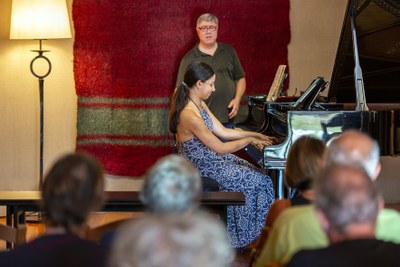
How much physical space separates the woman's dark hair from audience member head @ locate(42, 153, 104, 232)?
131 inches

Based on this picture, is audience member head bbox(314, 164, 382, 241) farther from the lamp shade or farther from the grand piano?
the lamp shade

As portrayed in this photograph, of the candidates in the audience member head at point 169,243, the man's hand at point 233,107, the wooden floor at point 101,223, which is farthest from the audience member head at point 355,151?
the man's hand at point 233,107

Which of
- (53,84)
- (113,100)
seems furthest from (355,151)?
(53,84)

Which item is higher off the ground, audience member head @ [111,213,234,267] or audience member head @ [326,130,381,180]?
audience member head @ [326,130,381,180]

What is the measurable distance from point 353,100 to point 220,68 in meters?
1.16

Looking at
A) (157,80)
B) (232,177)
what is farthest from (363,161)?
(157,80)

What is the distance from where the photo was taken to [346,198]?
1986mm

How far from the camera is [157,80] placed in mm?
7410

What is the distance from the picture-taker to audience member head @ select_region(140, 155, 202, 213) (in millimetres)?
2154

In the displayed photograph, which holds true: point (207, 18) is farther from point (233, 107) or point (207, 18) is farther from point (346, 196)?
point (346, 196)

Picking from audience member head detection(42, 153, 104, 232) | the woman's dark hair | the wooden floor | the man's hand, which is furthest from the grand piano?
audience member head detection(42, 153, 104, 232)

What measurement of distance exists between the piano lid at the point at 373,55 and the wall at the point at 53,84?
1198 mm

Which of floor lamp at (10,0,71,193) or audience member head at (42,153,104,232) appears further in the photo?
floor lamp at (10,0,71,193)

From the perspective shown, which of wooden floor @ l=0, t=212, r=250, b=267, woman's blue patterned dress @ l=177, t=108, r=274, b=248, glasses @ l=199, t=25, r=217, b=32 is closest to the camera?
wooden floor @ l=0, t=212, r=250, b=267
